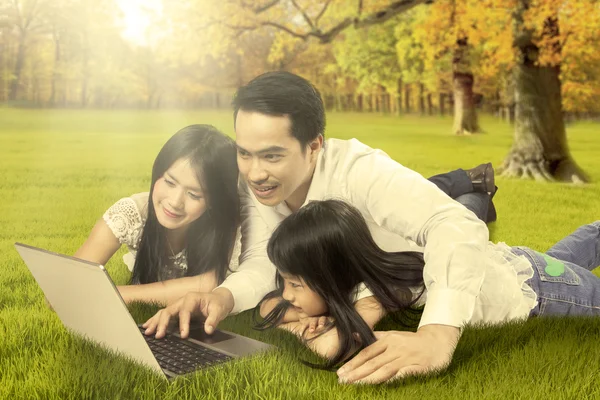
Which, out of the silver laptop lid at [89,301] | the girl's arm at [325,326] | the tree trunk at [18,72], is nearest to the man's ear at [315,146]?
the girl's arm at [325,326]

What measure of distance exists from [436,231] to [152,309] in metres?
1.29

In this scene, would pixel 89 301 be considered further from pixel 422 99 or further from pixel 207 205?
pixel 422 99

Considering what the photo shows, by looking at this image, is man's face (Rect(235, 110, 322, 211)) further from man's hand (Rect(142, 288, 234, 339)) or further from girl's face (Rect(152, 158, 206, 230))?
man's hand (Rect(142, 288, 234, 339))

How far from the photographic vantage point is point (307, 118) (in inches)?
109

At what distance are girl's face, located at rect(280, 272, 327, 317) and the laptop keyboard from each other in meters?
0.46

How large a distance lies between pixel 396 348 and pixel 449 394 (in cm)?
20

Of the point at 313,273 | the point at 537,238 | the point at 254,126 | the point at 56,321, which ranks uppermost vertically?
the point at 254,126

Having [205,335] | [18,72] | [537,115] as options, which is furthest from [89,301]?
[18,72]

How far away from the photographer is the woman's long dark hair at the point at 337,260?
2.62m

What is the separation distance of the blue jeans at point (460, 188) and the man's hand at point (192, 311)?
1763 mm

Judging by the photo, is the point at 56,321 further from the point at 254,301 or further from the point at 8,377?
the point at 254,301

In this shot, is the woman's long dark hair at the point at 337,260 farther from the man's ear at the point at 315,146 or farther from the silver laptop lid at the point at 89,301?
the silver laptop lid at the point at 89,301

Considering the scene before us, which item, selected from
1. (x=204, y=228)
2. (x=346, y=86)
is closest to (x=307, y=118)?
(x=204, y=228)

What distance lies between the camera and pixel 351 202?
2.79 m
